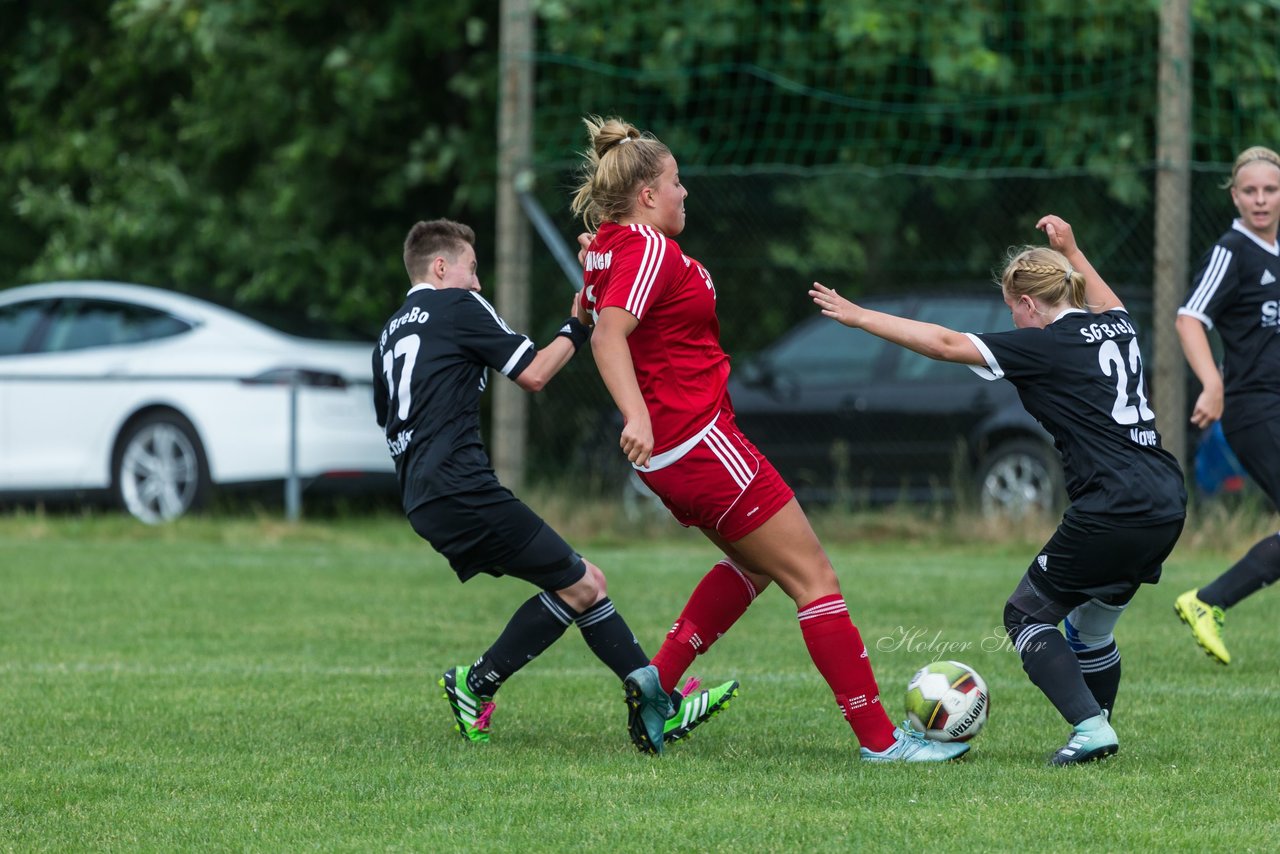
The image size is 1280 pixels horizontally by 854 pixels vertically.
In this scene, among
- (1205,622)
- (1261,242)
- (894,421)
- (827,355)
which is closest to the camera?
(1205,622)

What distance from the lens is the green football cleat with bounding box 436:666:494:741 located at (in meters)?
5.95

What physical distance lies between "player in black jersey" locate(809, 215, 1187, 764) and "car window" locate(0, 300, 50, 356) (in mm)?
9781

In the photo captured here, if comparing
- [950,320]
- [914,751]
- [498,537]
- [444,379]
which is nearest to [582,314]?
[444,379]

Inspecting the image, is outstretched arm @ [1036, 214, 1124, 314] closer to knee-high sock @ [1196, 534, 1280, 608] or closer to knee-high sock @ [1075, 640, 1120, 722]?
knee-high sock @ [1075, 640, 1120, 722]

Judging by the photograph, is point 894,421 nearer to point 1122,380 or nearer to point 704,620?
point 704,620

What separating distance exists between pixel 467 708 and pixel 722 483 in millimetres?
1198

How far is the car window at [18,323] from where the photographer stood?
1371 cm

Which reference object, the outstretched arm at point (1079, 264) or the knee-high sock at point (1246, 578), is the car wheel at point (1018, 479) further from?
the outstretched arm at point (1079, 264)

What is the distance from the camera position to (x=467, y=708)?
5.95m

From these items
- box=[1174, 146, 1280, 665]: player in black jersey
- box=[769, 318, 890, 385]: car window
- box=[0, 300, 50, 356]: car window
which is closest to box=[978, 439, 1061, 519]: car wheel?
box=[769, 318, 890, 385]: car window

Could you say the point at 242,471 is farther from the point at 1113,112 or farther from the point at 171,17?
the point at 1113,112

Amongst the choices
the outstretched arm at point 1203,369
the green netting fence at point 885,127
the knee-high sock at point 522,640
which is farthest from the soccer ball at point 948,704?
the green netting fence at point 885,127

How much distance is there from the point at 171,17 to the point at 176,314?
2.74 metres

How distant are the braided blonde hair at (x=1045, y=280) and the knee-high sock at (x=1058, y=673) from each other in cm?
97
